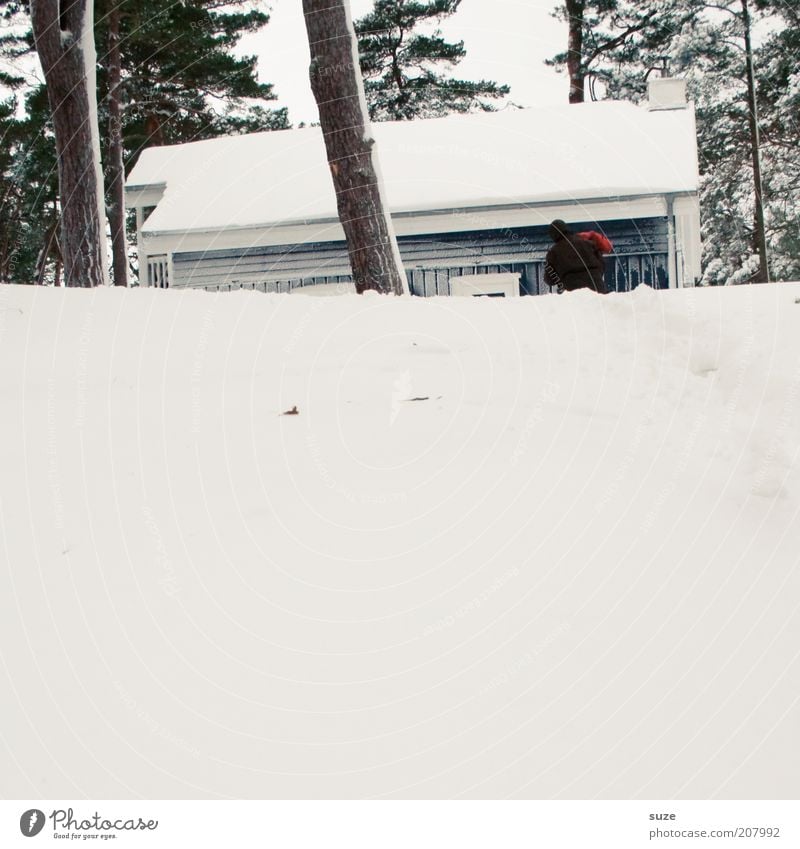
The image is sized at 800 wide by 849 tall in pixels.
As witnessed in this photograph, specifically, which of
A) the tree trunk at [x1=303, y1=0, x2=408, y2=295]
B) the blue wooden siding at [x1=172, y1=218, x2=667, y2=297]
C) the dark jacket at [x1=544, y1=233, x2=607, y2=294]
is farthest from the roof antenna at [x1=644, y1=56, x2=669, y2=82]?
the tree trunk at [x1=303, y1=0, x2=408, y2=295]

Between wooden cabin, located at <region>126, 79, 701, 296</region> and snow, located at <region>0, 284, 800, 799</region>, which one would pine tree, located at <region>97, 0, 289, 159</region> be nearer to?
wooden cabin, located at <region>126, 79, 701, 296</region>

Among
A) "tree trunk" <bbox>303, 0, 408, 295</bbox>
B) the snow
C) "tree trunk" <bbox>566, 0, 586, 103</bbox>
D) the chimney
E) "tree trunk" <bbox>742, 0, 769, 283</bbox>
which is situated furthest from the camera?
"tree trunk" <bbox>566, 0, 586, 103</bbox>

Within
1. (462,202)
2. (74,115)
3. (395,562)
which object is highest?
(74,115)

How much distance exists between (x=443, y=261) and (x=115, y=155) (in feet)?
24.9

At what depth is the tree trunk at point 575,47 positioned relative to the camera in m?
21.0

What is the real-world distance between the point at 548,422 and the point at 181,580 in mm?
1778

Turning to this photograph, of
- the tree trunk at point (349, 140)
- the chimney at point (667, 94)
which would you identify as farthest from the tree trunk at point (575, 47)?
the tree trunk at point (349, 140)

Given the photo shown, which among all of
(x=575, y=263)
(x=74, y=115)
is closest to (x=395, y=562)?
(x=575, y=263)

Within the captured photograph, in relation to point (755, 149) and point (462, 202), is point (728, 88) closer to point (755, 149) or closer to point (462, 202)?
point (755, 149)

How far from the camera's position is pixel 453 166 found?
13875mm

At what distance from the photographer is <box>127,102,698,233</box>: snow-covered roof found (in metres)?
12.8

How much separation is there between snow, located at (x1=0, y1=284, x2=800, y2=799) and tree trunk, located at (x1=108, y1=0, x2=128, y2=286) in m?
13.6

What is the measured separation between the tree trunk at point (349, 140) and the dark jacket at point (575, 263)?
188 centimetres

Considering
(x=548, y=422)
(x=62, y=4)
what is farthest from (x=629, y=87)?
(x=548, y=422)
